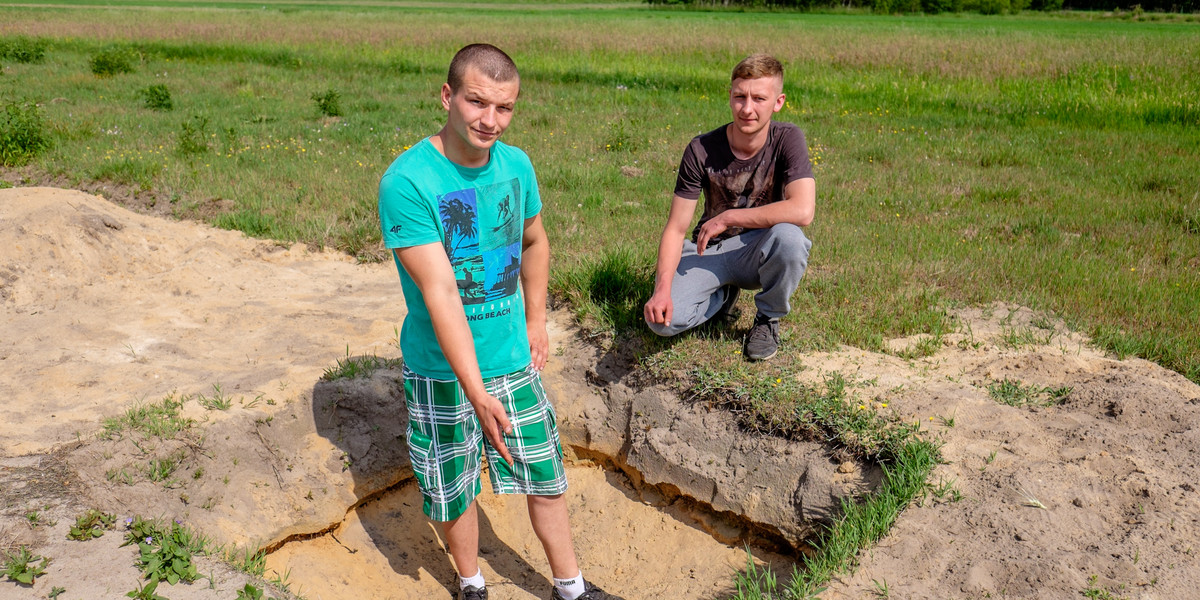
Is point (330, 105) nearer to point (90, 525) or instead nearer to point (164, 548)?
point (90, 525)

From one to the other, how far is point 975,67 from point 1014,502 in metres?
12.8

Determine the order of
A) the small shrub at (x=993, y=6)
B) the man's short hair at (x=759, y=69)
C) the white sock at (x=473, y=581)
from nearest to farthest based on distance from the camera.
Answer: the white sock at (x=473, y=581) < the man's short hair at (x=759, y=69) < the small shrub at (x=993, y=6)

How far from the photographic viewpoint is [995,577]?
2738 millimetres

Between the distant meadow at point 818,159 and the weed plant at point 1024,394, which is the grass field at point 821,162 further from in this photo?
the weed plant at point 1024,394

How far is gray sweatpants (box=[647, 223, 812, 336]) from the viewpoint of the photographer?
11.8ft

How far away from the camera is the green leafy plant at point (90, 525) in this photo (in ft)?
9.47

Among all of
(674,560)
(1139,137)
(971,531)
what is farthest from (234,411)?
(1139,137)

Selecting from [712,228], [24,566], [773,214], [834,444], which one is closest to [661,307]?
[712,228]

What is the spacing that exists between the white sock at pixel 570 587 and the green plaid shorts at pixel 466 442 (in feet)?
1.26

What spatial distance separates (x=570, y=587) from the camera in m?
3.03

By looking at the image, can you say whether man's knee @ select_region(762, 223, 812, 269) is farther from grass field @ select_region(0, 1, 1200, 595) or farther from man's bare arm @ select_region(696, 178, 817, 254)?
grass field @ select_region(0, 1, 1200, 595)

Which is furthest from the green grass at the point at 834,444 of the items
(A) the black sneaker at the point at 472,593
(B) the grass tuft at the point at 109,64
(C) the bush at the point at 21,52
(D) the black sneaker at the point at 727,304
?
(C) the bush at the point at 21,52

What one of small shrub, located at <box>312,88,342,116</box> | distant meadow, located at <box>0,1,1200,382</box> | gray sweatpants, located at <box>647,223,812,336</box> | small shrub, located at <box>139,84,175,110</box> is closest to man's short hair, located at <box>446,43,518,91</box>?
gray sweatpants, located at <box>647,223,812,336</box>

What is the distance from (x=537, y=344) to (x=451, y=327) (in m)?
0.67
